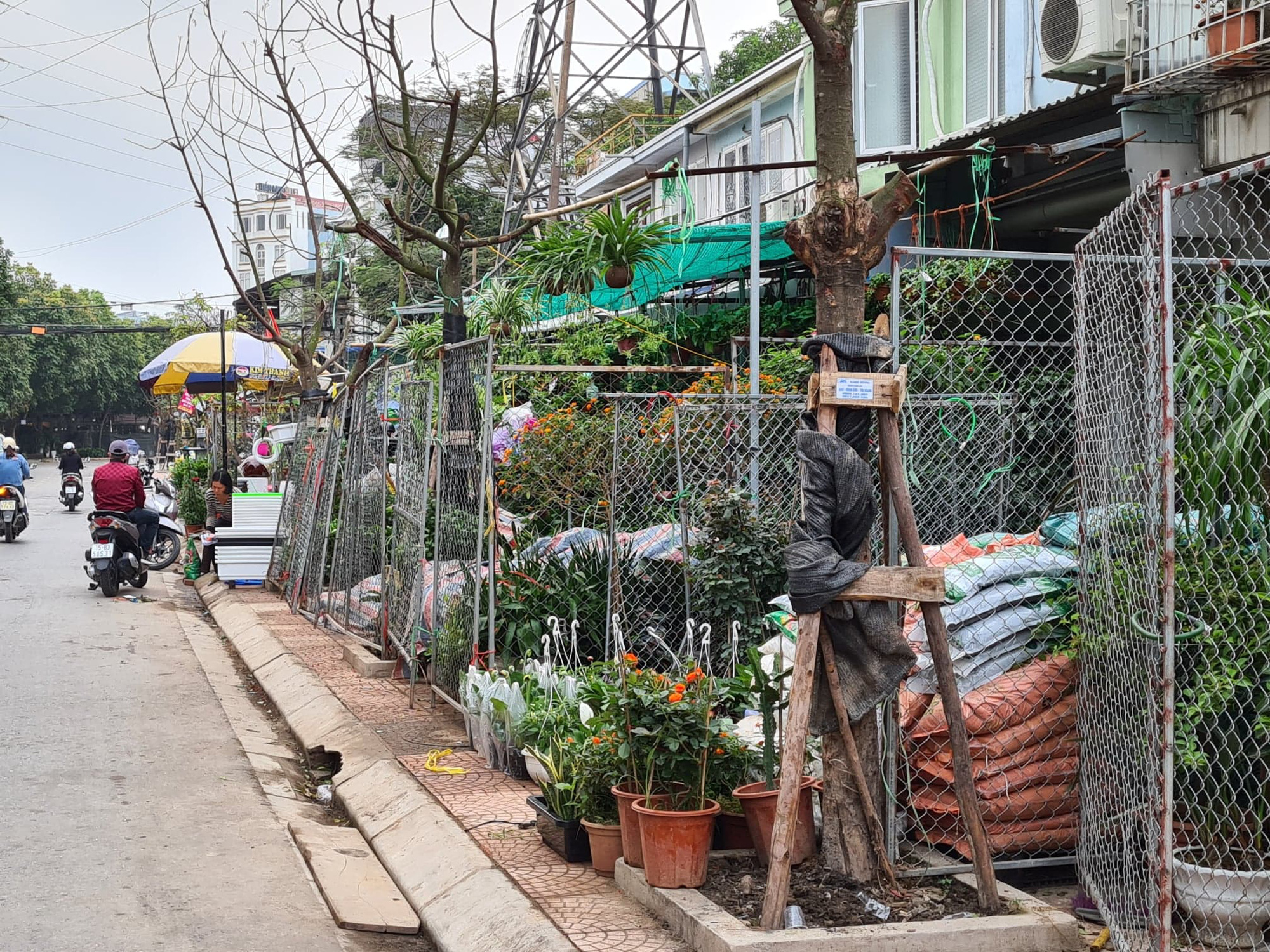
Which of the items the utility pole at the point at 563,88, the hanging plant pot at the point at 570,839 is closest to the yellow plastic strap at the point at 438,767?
the hanging plant pot at the point at 570,839

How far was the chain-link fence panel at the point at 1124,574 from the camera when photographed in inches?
146

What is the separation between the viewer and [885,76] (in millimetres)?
14758

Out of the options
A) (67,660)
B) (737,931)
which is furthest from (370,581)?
(737,931)

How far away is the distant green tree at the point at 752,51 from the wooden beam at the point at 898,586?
103 feet

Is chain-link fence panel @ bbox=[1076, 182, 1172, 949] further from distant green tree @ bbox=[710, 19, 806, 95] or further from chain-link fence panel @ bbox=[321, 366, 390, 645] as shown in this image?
distant green tree @ bbox=[710, 19, 806, 95]

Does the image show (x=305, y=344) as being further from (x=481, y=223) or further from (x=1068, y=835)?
(x=1068, y=835)

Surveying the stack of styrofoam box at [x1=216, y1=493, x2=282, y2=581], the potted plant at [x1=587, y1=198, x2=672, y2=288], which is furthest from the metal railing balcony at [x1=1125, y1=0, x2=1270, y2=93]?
the stack of styrofoam box at [x1=216, y1=493, x2=282, y2=581]

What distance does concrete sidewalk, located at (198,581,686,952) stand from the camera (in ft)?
15.2

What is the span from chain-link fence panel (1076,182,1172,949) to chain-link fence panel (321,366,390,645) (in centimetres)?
695

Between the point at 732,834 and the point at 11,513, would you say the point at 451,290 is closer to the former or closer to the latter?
the point at 732,834

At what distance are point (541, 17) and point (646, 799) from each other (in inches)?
419

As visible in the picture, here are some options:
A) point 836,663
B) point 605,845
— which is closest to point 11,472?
point 605,845

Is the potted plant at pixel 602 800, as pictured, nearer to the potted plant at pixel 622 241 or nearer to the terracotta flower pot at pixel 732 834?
the terracotta flower pot at pixel 732 834

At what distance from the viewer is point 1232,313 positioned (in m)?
4.21
